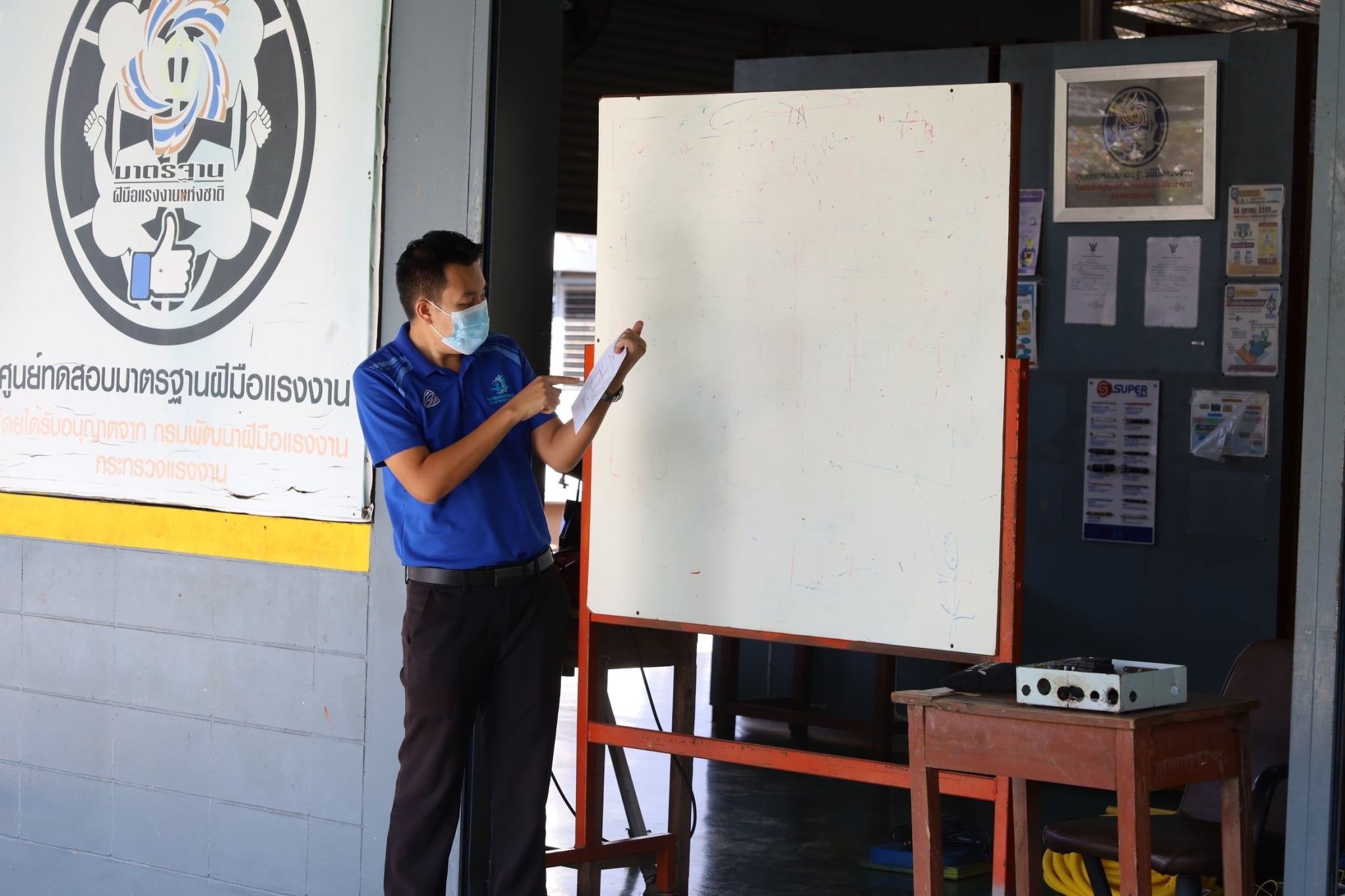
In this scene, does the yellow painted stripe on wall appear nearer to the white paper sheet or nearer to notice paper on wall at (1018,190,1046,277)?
the white paper sheet

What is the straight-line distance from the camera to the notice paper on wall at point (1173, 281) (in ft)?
18.5

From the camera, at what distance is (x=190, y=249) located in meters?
4.04

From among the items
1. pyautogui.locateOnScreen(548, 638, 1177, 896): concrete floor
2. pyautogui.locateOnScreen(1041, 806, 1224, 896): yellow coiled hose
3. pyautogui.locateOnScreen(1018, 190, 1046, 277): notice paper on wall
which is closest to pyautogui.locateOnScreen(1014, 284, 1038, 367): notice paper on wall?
pyautogui.locateOnScreen(1018, 190, 1046, 277): notice paper on wall

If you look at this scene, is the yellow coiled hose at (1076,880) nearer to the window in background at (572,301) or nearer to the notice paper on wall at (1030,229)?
the notice paper on wall at (1030,229)

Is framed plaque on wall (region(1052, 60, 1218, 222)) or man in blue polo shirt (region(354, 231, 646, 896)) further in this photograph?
framed plaque on wall (region(1052, 60, 1218, 222))

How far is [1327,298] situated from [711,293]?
4.45 feet

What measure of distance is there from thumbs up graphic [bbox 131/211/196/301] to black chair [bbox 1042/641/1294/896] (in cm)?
268

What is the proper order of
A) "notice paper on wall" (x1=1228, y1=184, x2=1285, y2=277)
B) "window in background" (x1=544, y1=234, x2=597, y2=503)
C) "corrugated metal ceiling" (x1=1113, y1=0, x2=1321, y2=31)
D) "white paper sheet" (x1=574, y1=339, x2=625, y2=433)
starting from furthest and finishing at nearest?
"window in background" (x1=544, y1=234, x2=597, y2=503)
"corrugated metal ceiling" (x1=1113, y1=0, x2=1321, y2=31)
"notice paper on wall" (x1=1228, y1=184, x2=1285, y2=277)
"white paper sheet" (x1=574, y1=339, x2=625, y2=433)

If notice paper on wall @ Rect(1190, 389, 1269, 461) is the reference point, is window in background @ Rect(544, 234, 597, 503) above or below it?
above

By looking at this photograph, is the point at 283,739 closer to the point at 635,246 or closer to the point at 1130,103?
the point at 635,246

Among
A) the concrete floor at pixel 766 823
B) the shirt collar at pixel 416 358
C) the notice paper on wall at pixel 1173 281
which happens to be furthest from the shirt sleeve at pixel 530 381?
the notice paper on wall at pixel 1173 281

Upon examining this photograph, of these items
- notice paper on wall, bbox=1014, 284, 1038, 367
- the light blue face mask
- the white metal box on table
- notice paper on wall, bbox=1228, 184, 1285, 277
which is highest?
notice paper on wall, bbox=1228, 184, 1285, 277

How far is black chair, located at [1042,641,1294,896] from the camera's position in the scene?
3205 millimetres

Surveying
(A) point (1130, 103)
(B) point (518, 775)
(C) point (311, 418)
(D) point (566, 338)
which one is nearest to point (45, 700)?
(C) point (311, 418)
